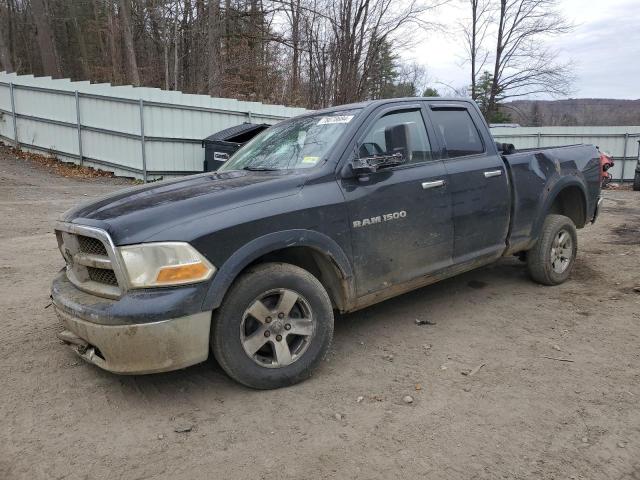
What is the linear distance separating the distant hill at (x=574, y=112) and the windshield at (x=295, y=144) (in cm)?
3063

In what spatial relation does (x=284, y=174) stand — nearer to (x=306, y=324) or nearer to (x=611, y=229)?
(x=306, y=324)

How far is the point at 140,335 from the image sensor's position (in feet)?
9.07

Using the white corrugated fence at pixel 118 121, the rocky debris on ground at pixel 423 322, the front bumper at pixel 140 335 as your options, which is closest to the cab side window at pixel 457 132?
the rocky debris on ground at pixel 423 322

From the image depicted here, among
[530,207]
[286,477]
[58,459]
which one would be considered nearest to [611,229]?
[530,207]

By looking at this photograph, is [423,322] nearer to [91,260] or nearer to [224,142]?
[91,260]

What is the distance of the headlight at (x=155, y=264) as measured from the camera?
9.18ft

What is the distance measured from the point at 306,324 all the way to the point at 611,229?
7.59 m

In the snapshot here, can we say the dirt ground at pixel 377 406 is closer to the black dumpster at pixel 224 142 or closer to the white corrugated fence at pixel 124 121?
the black dumpster at pixel 224 142

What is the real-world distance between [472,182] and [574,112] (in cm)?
4047

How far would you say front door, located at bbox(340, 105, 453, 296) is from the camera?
360 centimetres

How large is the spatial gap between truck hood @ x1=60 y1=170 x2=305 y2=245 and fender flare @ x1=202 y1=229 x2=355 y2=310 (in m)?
0.26

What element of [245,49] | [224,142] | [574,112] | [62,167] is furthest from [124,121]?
[574,112]

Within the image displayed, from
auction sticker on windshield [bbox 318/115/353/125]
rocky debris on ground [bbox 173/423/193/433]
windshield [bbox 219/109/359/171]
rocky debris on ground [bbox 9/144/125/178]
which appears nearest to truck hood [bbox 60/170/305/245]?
windshield [bbox 219/109/359/171]

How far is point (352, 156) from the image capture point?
12.0 feet
